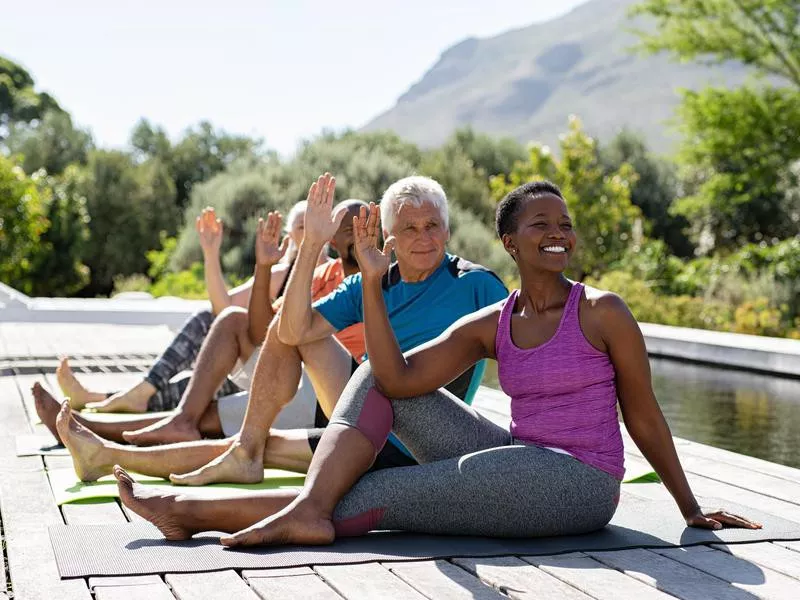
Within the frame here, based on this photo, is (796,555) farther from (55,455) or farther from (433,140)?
(433,140)

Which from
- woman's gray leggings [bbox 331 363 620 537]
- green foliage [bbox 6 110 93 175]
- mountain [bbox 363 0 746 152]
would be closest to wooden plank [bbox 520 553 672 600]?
woman's gray leggings [bbox 331 363 620 537]

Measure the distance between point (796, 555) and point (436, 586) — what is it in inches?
38.3

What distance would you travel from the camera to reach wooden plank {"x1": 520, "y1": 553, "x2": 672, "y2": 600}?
7.95 feet

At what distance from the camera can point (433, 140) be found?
378 feet

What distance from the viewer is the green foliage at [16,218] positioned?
1848 centimetres

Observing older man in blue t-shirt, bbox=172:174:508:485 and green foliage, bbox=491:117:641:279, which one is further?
green foliage, bbox=491:117:641:279

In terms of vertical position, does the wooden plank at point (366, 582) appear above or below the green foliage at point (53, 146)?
below

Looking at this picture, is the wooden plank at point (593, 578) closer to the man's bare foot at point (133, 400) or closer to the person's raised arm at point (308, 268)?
the person's raised arm at point (308, 268)

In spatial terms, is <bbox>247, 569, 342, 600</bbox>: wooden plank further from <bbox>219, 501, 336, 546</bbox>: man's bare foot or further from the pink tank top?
the pink tank top

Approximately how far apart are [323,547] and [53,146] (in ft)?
98.9

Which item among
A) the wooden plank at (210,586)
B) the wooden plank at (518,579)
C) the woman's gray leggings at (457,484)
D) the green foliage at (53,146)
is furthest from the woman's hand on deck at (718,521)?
the green foliage at (53,146)

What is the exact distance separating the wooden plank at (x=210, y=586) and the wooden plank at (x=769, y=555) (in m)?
1.22

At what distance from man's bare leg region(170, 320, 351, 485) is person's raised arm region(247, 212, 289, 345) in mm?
481

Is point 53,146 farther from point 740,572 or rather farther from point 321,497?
point 740,572
